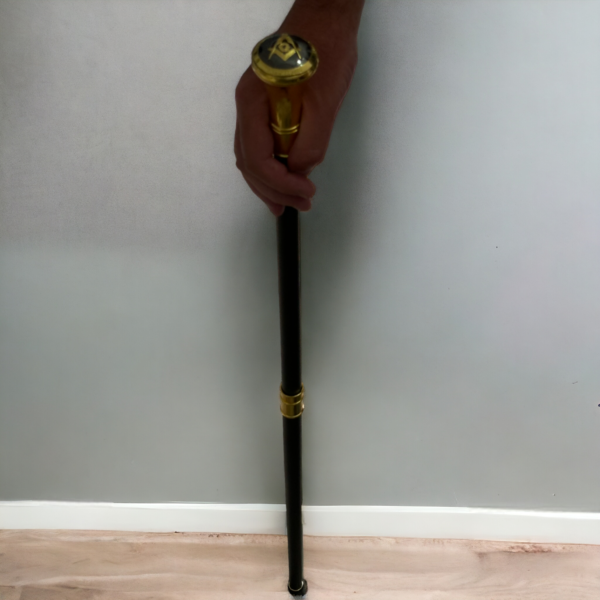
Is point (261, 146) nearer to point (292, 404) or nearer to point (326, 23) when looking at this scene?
point (326, 23)

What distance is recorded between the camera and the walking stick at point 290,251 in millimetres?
462

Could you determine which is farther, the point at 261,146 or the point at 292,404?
the point at 292,404

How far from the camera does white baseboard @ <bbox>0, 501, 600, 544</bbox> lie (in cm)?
109

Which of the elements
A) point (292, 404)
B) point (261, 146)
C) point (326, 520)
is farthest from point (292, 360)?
point (326, 520)

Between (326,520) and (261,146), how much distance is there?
86 cm

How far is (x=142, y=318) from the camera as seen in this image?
0.95 m

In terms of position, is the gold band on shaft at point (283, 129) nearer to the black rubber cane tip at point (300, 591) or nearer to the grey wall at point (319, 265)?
the grey wall at point (319, 265)

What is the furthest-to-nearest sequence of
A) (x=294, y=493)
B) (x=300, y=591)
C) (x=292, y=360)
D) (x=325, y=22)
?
(x=300, y=591) < (x=294, y=493) < (x=292, y=360) < (x=325, y=22)

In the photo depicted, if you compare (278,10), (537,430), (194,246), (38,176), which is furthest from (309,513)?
(278,10)

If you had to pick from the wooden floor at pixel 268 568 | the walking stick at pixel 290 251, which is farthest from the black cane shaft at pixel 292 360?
the wooden floor at pixel 268 568

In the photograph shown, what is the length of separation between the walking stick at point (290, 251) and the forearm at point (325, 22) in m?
0.13

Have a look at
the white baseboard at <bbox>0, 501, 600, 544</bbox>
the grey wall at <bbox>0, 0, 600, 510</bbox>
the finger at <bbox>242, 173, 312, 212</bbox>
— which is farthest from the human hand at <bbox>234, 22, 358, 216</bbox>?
the white baseboard at <bbox>0, 501, 600, 544</bbox>

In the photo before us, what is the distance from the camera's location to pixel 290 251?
64 cm

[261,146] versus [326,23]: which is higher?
[326,23]
